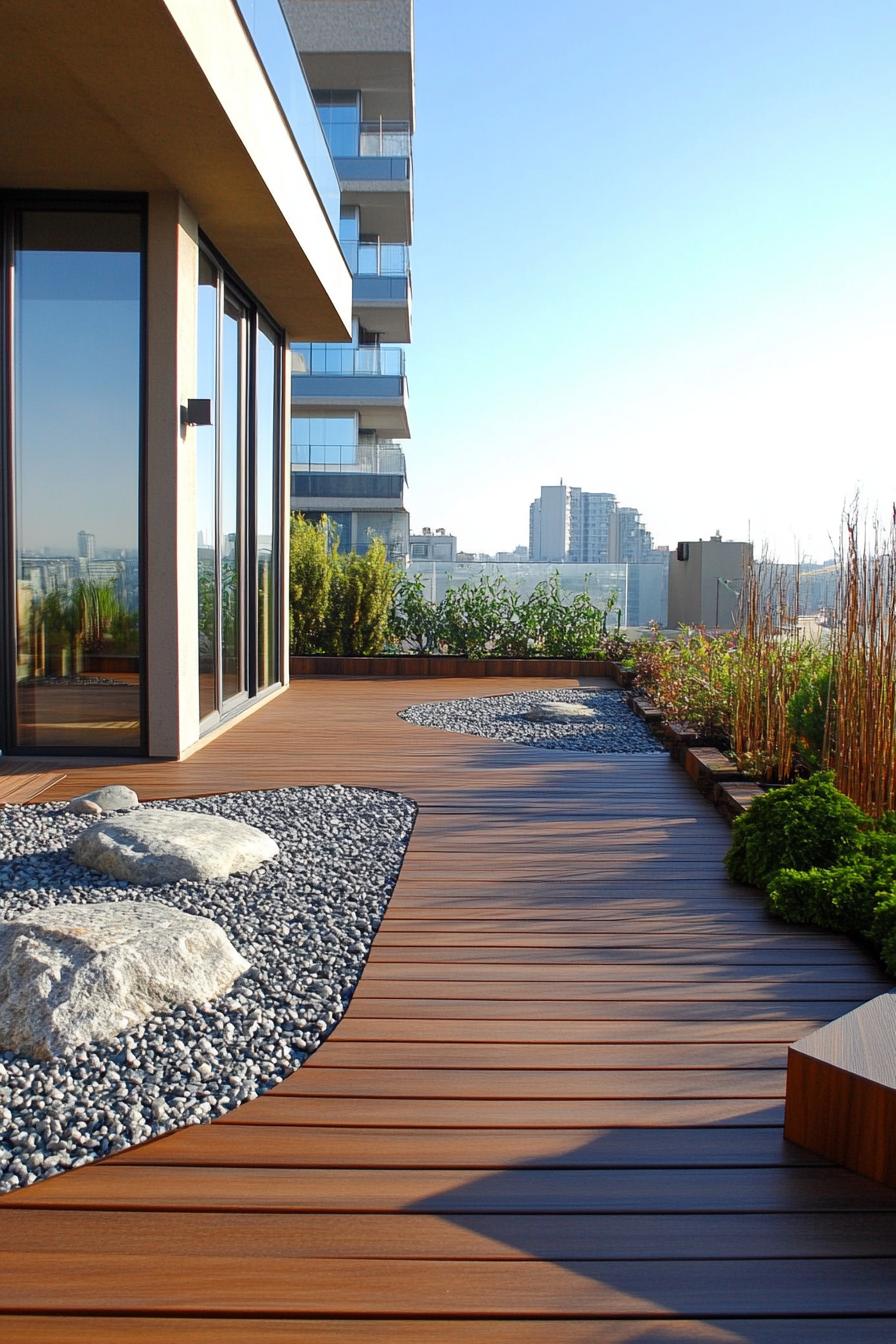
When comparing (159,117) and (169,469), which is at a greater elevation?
(159,117)

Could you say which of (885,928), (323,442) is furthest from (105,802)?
(323,442)

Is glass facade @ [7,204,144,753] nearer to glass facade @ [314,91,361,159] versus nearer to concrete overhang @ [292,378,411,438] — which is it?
concrete overhang @ [292,378,411,438]

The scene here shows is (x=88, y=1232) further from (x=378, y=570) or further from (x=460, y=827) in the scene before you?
(x=378, y=570)

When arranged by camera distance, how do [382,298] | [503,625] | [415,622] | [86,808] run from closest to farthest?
[86,808] → [503,625] → [415,622] → [382,298]

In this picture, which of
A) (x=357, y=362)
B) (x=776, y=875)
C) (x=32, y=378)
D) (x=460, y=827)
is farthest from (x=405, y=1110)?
(x=357, y=362)

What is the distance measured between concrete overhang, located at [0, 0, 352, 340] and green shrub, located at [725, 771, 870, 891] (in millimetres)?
3232

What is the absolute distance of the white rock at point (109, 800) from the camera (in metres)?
4.38

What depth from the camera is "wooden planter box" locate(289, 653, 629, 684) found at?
10.7 meters

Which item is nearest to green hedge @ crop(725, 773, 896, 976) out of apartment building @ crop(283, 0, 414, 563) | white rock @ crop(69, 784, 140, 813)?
white rock @ crop(69, 784, 140, 813)

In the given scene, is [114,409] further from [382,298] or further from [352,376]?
[382,298]

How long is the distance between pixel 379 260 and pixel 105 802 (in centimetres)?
2064

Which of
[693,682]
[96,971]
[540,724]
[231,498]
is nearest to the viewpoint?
[96,971]

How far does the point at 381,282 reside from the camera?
74.1ft

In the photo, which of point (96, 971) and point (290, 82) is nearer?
point (96, 971)
